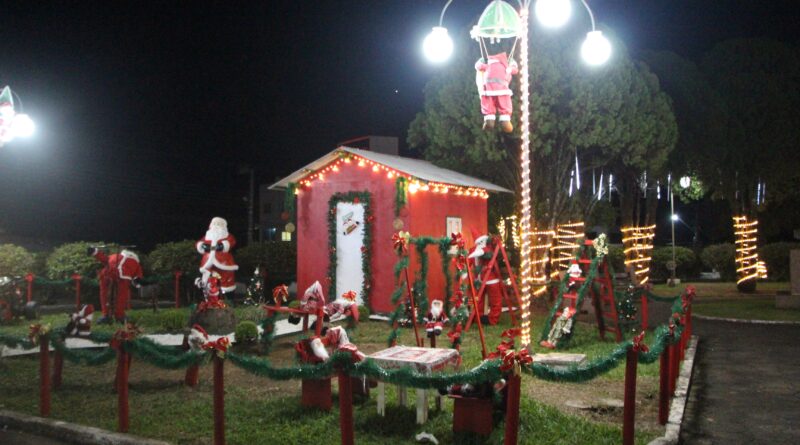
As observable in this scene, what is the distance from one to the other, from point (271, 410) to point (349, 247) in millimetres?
8942

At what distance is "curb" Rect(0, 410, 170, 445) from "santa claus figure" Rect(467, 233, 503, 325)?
8.52 m

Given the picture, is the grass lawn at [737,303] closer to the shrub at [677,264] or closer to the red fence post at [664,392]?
the shrub at [677,264]

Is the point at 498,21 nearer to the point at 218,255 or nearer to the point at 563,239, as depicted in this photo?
the point at 218,255

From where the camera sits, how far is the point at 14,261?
20.1 meters

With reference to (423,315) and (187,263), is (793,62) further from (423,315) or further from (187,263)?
(187,263)

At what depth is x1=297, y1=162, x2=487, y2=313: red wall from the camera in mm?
15977

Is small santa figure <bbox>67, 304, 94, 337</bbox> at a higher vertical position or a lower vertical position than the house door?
lower

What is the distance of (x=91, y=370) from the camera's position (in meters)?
10.4

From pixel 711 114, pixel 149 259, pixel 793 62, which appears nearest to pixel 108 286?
pixel 149 259

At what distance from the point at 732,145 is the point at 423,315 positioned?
16.2 meters

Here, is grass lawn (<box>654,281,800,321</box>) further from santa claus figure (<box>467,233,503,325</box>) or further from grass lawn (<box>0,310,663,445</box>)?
grass lawn (<box>0,310,663,445</box>)

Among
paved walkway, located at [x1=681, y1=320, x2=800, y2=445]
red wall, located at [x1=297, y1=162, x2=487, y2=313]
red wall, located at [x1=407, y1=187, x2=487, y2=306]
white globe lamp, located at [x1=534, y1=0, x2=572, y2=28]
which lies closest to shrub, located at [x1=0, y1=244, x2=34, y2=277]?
red wall, located at [x1=297, y1=162, x2=487, y2=313]

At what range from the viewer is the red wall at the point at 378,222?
1598cm

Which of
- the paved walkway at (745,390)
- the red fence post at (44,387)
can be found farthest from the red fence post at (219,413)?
the paved walkway at (745,390)
